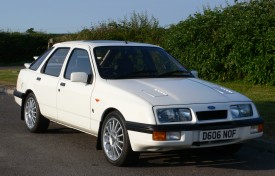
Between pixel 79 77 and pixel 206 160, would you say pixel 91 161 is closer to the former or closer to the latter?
pixel 79 77

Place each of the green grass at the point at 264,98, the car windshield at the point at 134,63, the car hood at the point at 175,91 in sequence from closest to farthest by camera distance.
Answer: the car hood at the point at 175,91 → the car windshield at the point at 134,63 → the green grass at the point at 264,98

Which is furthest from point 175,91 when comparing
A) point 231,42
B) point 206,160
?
point 231,42

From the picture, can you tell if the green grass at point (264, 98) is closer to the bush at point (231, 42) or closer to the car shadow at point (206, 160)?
the bush at point (231, 42)

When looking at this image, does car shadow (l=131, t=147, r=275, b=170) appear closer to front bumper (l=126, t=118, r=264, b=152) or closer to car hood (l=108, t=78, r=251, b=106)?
front bumper (l=126, t=118, r=264, b=152)

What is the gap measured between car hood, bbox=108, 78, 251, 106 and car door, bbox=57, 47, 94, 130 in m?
0.48

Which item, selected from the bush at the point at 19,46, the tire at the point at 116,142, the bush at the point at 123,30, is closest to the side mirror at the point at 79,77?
the tire at the point at 116,142

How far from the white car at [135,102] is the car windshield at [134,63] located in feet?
0.04

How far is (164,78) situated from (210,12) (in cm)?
946

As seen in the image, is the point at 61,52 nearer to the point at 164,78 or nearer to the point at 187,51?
the point at 164,78

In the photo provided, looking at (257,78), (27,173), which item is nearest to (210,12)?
(257,78)

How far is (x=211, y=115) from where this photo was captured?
21.8 ft

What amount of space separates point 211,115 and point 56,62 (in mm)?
3171

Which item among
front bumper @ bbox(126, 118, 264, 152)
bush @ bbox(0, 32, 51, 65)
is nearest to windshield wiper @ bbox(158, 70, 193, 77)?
front bumper @ bbox(126, 118, 264, 152)

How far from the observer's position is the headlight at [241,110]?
22.3ft
